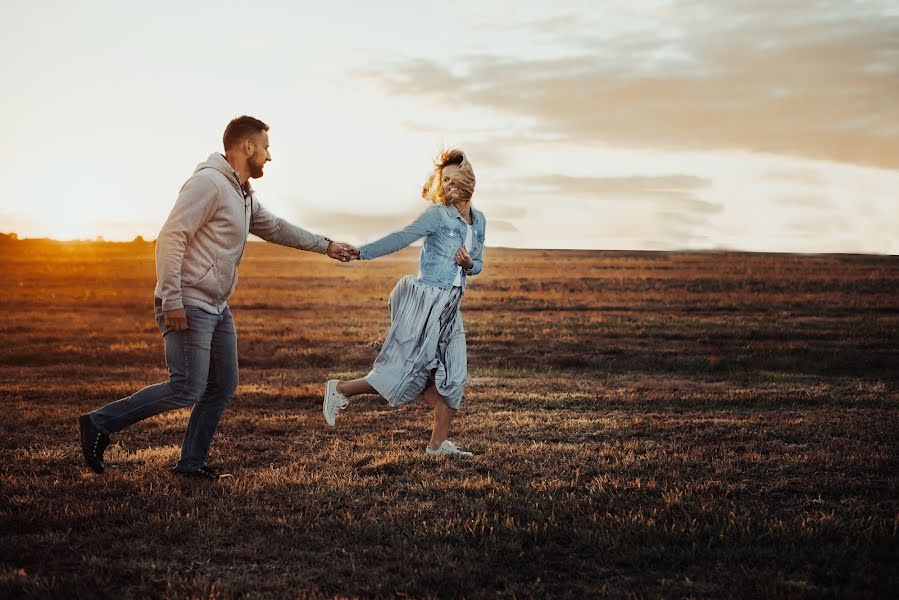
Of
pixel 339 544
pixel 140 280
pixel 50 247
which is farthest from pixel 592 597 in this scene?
pixel 50 247

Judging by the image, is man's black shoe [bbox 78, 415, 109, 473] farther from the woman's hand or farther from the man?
the woman's hand

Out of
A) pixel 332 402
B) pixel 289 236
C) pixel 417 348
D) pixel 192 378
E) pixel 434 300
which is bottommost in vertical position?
pixel 332 402

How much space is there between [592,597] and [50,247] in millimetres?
87304

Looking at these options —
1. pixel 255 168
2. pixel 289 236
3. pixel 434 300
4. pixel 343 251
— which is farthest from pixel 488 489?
pixel 255 168

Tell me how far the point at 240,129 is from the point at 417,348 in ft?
7.61

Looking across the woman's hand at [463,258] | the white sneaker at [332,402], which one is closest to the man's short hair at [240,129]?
the woman's hand at [463,258]

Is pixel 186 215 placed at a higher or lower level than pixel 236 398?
higher

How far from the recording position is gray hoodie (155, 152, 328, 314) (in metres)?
5.31

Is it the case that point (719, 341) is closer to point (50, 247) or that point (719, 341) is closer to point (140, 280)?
point (140, 280)

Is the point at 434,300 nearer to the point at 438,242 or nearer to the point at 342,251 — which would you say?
the point at 438,242

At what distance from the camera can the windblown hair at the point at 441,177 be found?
21.2 feet

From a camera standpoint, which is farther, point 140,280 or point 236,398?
point 140,280

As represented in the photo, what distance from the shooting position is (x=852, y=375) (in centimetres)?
1502

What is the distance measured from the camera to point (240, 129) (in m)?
5.83
